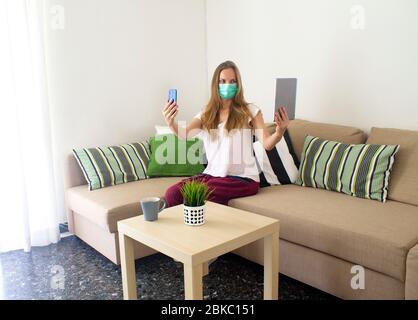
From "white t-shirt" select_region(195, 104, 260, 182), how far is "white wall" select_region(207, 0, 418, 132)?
2.16ft

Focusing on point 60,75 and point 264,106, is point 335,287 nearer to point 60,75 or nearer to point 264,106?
point 264,106

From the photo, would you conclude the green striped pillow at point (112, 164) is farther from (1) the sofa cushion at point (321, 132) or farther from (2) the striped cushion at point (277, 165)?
(1) the sofa cushion at point (321, 132)

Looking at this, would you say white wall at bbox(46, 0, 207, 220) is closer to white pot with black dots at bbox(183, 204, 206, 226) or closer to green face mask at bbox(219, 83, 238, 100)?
green face mask at bbox(219, 83, 238, 100)

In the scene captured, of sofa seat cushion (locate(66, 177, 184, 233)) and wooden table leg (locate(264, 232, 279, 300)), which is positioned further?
sofa seat cushion (locate(66, 177, 184, 233))

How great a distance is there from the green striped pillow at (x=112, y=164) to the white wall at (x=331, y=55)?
3.36ft

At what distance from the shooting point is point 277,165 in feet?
7.95

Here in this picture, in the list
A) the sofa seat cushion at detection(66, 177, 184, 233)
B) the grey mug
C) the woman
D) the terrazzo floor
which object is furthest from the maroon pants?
the grey mug

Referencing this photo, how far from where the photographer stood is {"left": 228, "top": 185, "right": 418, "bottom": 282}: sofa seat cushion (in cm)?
151

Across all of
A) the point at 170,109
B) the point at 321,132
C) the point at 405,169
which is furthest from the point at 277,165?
the point at 170,109

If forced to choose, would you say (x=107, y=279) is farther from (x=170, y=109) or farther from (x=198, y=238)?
(x=170, y=109)

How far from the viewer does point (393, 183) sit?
1998mm

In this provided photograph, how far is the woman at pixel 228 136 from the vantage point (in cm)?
210

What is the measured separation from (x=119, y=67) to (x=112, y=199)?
3.79ft

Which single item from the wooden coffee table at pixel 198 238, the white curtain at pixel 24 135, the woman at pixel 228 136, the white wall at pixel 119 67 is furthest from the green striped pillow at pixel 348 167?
the white curtain at pixel 24 135
